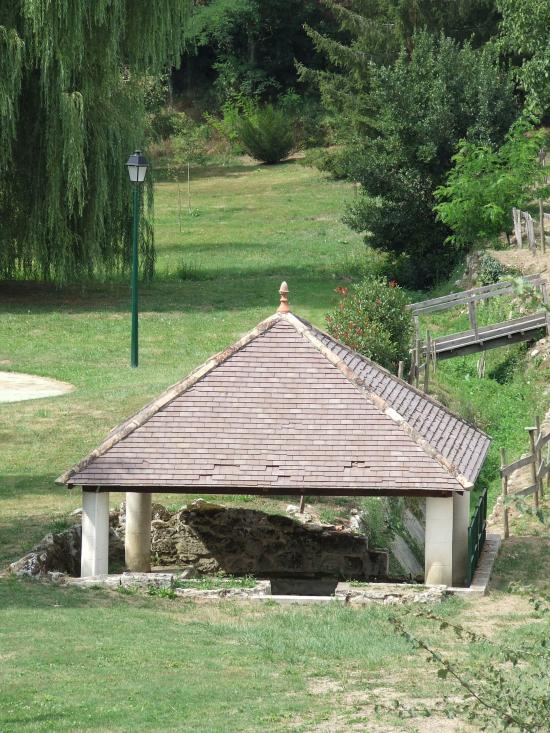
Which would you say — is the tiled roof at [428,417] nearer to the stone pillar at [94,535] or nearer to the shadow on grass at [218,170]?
the stone pillar at [94,535]

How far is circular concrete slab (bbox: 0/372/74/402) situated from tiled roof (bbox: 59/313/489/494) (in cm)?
1038

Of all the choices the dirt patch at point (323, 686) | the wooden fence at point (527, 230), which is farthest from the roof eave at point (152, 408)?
the wooden fence at point (527, 230)

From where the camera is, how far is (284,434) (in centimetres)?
1923

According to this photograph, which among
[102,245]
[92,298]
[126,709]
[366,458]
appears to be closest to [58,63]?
[102,245]

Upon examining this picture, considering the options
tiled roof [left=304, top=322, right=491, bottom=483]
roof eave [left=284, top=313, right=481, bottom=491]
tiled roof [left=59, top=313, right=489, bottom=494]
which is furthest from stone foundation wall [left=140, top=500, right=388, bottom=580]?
roof eave [left=284, top=313, right=481, bottom=491]

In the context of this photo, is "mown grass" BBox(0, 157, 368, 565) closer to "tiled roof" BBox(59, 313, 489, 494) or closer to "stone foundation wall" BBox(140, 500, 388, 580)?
"stone foundation wall" BBox(140, 500, 388, 580)

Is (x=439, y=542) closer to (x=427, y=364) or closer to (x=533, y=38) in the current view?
(x=427, y=364)

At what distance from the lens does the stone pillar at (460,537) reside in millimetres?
19234

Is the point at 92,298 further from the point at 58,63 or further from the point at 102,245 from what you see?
the point at 58,63

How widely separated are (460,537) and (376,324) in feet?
40.0

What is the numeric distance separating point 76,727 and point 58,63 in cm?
2558

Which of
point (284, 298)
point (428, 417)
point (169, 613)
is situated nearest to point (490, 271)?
point (428, 417)

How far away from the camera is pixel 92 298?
39.7 m

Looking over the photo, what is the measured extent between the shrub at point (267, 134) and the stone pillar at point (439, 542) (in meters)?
47.8
